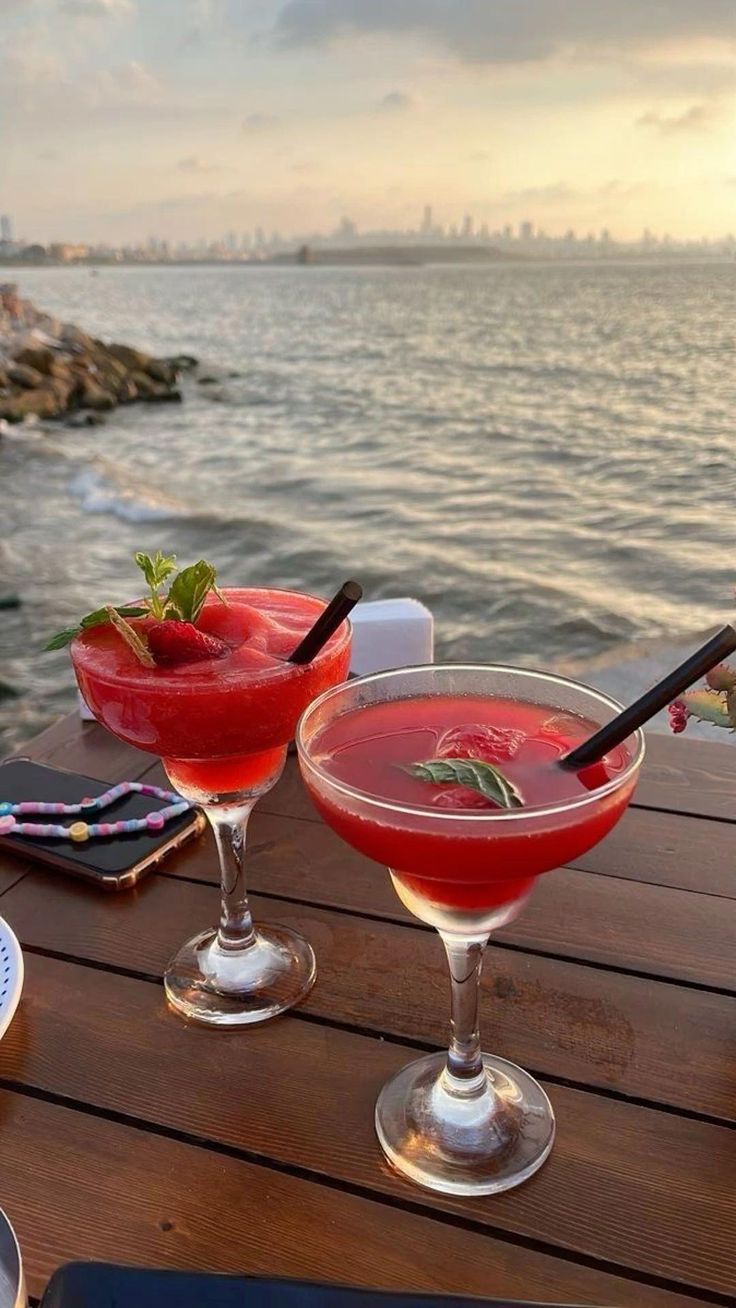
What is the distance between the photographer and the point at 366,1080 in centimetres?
117

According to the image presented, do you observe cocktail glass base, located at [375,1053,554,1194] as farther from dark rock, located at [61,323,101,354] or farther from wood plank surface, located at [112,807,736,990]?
dark rock, located at [61,323,101,354]

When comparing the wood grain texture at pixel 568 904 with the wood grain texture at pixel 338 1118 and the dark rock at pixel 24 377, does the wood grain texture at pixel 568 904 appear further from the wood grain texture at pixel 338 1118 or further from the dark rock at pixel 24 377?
the dark rock at pixel 24 377

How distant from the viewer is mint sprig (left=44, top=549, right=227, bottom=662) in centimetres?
124

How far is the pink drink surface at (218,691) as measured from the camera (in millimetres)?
1177

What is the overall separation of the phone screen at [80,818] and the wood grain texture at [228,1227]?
1.62ft

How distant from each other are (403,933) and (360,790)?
1.78ft

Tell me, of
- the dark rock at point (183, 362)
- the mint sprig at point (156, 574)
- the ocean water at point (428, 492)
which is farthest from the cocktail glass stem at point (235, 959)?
the dark rock at point (183, 362)

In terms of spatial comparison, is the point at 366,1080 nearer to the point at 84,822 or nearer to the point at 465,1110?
the point at 465,1110

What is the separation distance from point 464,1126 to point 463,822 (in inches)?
17.4

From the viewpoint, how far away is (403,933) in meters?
1.43

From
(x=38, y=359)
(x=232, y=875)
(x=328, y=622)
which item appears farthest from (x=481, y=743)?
(x=38, y=359)

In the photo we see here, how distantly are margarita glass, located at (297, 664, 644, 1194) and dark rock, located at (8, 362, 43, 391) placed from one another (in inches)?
697

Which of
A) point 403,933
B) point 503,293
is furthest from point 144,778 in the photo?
point 503,293

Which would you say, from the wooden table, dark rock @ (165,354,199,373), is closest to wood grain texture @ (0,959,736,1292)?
the wooden table
